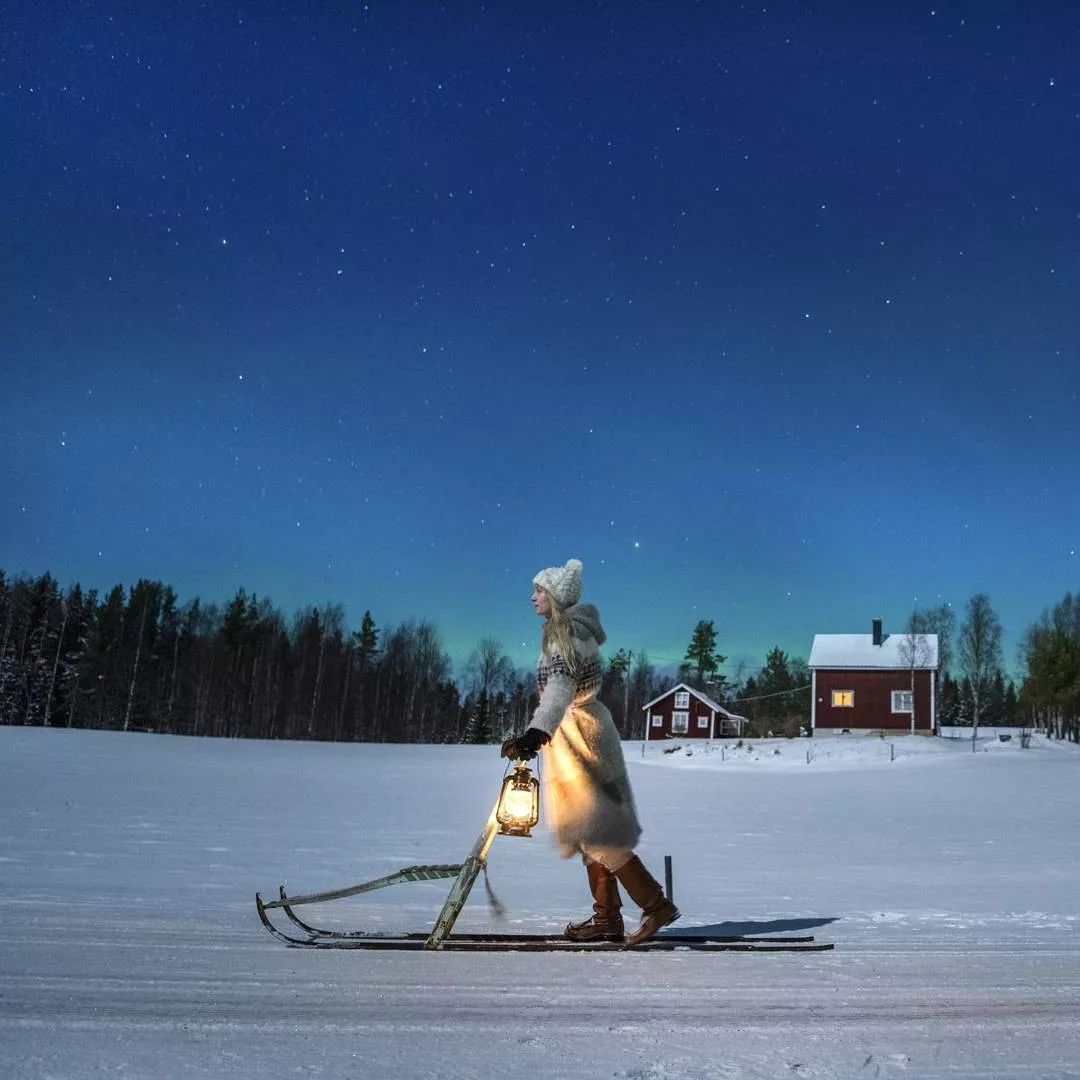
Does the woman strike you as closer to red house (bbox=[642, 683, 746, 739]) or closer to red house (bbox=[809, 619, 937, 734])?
red house (bbox=[809, 619, 937, 734])

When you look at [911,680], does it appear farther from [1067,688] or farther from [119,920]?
[119,920]

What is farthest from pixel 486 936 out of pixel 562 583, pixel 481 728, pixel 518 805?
pixel 481 728

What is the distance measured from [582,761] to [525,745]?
2.18 ft

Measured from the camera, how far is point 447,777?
2988 cm

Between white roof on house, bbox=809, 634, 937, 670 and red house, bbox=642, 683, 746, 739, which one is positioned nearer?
white roof on house, bbox=809, 634, 937, 670

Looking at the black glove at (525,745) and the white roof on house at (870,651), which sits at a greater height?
the white roof on house at (870,651)

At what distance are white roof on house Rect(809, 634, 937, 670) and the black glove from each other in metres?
56.2

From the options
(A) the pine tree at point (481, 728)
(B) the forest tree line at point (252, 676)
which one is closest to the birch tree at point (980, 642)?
(B) the forest tree line at point (252, 676)

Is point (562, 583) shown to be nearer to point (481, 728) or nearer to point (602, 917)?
point (602, 917)

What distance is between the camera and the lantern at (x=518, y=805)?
16.7 ft

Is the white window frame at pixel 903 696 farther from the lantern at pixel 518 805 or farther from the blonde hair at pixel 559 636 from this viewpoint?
the lantern at pixel 518 805

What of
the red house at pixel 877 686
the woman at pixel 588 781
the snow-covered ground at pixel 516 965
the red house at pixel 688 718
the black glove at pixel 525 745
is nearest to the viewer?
the snow-covered ground at pixel 516 965

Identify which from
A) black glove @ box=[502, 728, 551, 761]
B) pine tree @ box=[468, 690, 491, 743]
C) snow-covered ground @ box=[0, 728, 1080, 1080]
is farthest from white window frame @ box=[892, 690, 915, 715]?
black glove @ box=[502, 728, 551, 761]

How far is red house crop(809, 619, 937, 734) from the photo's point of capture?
56.4 metres
